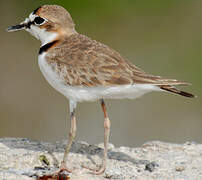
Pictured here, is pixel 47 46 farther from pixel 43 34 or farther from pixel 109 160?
pixel 109 160

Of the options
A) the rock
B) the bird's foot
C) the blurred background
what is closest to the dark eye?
the rock

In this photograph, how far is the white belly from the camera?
266 inches

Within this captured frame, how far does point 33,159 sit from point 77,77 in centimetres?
101

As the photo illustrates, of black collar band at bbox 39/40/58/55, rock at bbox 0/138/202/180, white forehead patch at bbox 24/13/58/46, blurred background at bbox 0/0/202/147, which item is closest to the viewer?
rock at bbox 0/138/202/180

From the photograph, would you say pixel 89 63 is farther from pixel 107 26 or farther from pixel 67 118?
pixel 107 26

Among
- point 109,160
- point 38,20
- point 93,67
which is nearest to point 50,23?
point 38,20

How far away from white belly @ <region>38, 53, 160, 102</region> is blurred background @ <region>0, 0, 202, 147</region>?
5.03 m

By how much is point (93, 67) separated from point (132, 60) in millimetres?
7133

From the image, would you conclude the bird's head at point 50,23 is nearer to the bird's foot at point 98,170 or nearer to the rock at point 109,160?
the rock at point 109,160

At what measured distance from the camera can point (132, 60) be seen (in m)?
13.9

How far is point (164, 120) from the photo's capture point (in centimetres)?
1281

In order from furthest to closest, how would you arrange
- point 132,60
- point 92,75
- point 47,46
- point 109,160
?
1. point 132,60
2. point 109,160
3. point 47,46
4. point 92,75

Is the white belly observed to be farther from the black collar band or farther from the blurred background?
the blurred background

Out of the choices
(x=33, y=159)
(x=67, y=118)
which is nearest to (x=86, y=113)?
(x=67, y=118)
